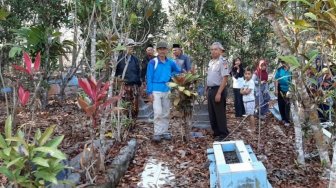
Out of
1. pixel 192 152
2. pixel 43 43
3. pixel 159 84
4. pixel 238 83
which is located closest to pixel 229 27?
pixel 238 83

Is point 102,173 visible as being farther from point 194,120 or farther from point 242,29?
point 242,29

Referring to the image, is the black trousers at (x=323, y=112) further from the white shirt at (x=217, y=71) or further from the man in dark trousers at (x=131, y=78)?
the man in dark trousers at (x=131, y=78)

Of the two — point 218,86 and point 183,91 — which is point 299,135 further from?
point 183,91

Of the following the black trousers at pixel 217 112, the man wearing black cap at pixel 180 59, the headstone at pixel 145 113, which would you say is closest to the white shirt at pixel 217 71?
the black trousers at pixel 217 112

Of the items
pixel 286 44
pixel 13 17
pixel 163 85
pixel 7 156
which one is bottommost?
pixel 7 156

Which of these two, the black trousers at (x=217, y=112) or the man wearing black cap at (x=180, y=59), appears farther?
the man wearing black cap at (x=180, y=59)

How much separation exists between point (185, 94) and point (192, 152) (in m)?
0.80

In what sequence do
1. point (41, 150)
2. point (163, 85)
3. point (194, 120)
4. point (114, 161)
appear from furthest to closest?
point (194, 120) < point (163, 85) < point (114, 161) < point (41, 150)

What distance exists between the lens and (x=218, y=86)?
5715 millimetres

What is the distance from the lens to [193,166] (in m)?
4.80

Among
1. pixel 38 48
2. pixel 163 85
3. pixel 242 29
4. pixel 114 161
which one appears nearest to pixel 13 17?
pixel 38 48

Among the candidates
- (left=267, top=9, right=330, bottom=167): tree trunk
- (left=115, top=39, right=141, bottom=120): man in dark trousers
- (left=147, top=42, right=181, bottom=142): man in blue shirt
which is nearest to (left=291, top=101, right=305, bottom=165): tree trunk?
(left=267, top=9, right=330, bottom=167): tree trunk

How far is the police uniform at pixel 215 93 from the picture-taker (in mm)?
5641

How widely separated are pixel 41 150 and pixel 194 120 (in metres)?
4.63
